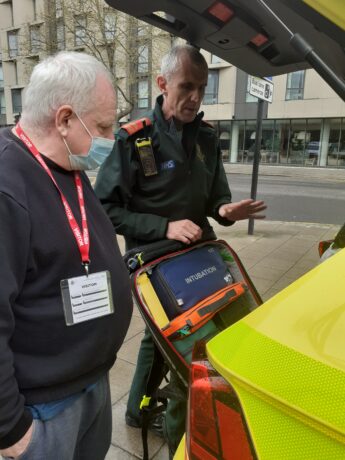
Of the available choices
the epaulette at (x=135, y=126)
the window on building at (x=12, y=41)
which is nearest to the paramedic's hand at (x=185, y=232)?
the epaulette at (x=135, y=126)

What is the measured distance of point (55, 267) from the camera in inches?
44.4

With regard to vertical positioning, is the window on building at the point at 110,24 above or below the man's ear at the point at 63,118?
above

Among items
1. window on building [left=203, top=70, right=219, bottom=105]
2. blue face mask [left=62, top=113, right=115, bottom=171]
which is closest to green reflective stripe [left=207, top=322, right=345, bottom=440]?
blue face mask [left=62, top=113, right=115, bottom=171]

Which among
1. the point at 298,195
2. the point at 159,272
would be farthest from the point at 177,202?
the point at 298,195

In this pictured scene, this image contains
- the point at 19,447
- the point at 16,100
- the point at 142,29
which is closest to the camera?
the point at 19,447

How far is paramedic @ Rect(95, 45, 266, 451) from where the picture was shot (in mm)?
1935

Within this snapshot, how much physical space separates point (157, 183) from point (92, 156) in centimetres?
74

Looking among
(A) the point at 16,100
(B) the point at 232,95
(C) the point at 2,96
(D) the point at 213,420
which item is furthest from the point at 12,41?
(D) the point at 213,420

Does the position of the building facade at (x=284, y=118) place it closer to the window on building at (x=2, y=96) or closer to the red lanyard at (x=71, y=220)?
the window on building at (x=2, y=96)

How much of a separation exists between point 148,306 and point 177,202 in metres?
0.66

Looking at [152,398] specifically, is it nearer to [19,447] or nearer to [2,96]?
[19,447]

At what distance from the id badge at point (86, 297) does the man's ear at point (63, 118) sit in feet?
1.54

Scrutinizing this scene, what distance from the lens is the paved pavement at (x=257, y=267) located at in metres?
2.21

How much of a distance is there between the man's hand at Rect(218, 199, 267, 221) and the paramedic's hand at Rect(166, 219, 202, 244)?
35cm
